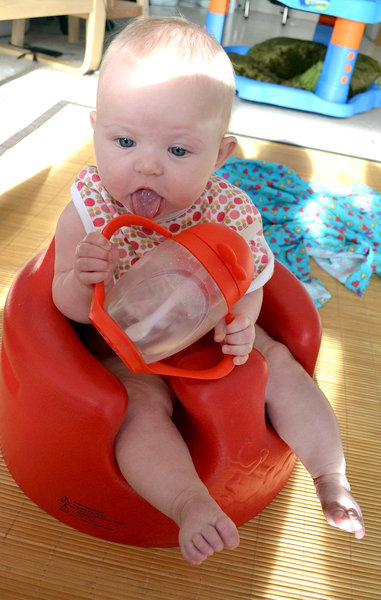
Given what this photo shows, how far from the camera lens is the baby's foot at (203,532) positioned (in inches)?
26.9

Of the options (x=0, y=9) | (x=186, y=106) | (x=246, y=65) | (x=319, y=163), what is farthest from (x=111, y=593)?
(x=246, y=65)

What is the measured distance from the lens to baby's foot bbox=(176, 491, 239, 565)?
0.68 meters

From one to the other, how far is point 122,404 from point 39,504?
9.9 inches

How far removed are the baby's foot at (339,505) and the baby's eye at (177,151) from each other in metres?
0.51

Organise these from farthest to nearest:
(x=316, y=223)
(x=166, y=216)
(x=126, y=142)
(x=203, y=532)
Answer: (x=316, y=223), (x=166, y=216), (x=126, y=142), (x=203, y=532)

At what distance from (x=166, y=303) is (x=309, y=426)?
31 centimetres

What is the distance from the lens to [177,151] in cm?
80

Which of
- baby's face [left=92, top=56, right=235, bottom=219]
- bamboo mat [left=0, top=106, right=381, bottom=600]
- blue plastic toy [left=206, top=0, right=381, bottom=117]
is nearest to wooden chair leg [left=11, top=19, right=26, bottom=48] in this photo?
blue plastic toy [left=206, top=0, right=381, bottom=117]

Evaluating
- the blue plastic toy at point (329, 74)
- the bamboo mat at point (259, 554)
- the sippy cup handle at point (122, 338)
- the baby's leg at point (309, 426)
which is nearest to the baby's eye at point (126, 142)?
the sippy cup handle at point (122, 338)

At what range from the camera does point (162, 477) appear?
0.75 metres

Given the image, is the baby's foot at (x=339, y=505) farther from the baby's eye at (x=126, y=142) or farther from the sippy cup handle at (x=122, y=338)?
the baby's eye at (x=126, y=142)

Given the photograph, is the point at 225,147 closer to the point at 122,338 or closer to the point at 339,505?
the point at 122,338

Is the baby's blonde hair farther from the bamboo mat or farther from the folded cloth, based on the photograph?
the folded cloth

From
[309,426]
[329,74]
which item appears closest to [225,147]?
[309,426]
